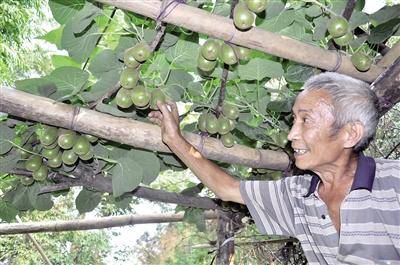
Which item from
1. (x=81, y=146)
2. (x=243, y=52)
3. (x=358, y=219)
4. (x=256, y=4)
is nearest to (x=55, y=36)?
(x=81, y=146)

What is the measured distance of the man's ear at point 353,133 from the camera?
1.51 m

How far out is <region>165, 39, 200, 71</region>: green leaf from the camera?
1544 mm

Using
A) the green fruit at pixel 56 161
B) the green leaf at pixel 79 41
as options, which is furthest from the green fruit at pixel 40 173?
the green leaf at pixel 79 41

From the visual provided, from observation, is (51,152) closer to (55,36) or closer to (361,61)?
(55,36)

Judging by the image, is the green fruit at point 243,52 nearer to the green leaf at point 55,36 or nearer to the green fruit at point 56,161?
the green leaf at point 55,36

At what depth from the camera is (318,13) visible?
4.93 ft

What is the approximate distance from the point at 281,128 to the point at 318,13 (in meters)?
0.62

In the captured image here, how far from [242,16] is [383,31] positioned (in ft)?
1.94

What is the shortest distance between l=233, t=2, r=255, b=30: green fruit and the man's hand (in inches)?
18.6

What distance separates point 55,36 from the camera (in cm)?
157

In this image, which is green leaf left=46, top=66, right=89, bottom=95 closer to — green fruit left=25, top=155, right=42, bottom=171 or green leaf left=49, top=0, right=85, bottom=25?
green leaf left=49, top=0, right=85, bottom=25

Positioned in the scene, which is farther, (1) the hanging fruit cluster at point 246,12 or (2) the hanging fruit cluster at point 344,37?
(2) the hanging fruit cluster at point 344,37

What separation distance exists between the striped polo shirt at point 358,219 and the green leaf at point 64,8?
0.96 metres

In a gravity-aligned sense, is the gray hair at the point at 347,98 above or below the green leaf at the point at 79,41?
above
